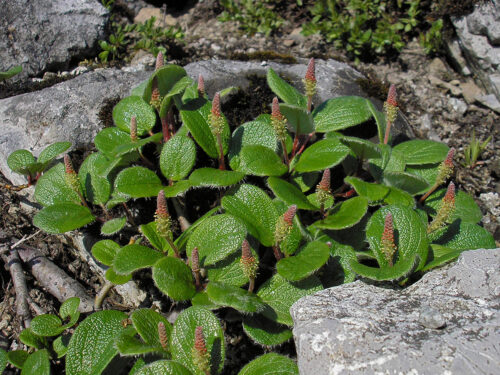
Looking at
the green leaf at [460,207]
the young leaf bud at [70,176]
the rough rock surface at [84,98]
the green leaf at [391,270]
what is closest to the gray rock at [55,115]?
the rough rock surface at [84,98]

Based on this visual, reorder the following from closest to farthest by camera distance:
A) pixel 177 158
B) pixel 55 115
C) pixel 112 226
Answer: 1. pixel 112 226
2. pixel 177 158
3. pixel 55 115

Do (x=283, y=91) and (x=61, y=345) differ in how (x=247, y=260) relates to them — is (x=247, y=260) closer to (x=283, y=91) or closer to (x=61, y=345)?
(x=61, y=345)

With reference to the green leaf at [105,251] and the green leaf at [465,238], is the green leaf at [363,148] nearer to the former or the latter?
the green leaf at [465,238]

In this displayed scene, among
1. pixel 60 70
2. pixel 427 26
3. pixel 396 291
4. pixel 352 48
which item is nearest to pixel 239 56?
pixel 352 48

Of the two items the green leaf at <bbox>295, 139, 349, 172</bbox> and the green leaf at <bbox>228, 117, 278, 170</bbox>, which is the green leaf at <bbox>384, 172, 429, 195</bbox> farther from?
the green leaf at <bbox>228, 117, 278, 170</bbox>

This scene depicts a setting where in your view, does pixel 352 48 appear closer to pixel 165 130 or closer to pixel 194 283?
pixel 165 130

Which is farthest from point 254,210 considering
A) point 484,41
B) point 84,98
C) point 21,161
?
point 484,41
